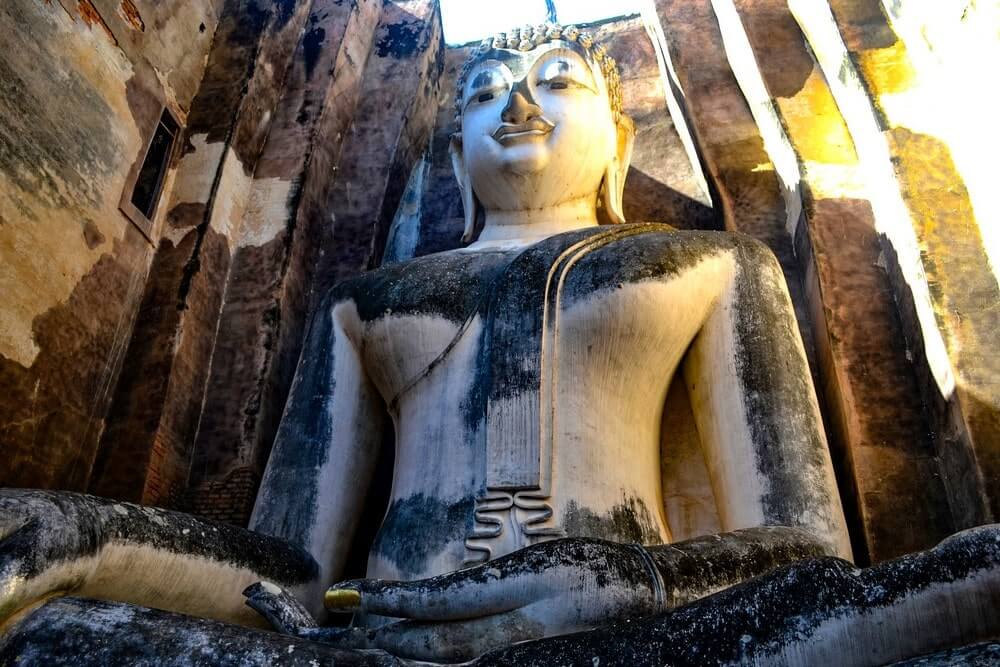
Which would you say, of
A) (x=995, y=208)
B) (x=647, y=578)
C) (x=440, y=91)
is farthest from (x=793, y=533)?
(x=440, y=91)

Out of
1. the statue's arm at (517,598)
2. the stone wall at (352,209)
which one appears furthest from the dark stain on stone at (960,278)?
the statue's arm at (517,598)

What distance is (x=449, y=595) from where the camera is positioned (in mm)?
2586

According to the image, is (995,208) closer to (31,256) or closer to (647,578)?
(647,578)

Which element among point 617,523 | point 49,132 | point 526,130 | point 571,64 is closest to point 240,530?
point 617,523

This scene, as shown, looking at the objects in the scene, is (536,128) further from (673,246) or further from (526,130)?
(673,246)

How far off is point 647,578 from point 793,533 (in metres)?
0.76

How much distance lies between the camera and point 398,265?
4387 mm

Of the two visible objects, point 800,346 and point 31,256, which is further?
point 31,256

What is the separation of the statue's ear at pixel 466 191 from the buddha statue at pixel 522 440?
1.04 feet

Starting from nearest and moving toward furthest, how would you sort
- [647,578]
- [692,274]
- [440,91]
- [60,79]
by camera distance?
[647,578]
[692,274]
[60,79]
[440,91]

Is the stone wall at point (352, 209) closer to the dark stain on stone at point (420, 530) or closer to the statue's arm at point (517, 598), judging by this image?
the dark stain on stone at point (420, 530)

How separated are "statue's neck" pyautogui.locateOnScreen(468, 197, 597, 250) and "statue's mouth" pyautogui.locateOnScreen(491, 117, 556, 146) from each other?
0.35 m

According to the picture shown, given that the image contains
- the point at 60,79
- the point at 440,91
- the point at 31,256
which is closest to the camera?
the point at 31,256

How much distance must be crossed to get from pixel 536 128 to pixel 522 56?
48 centimetres
